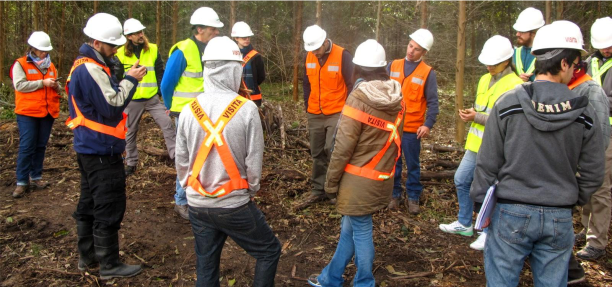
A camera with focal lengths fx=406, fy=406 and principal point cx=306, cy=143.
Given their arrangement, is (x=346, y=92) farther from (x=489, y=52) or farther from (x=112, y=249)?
(x=112, y=249)

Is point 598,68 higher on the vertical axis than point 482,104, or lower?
higher

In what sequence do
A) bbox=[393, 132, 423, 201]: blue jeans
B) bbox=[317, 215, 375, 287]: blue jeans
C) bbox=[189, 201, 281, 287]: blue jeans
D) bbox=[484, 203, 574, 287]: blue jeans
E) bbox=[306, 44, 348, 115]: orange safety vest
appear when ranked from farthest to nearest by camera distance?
1. bbox=[306, 44, 348, 115]: orange safety vest
2. bbox=[393, 132, 423, 201]: blue jeans
3. bbox=[317, 215, 375, 287]: blue jeans
4. bbox=[189, 201, 281, 287]: blue jeans
5. bbox=[484, 203, 574, 287]: blue jeans

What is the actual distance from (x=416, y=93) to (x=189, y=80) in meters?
2.83

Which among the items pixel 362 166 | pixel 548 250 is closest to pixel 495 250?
pixel 548 250

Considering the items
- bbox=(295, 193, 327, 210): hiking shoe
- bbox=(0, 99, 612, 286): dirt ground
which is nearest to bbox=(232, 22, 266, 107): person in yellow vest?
bbox=(0, 99, 612, 286): dirt ground

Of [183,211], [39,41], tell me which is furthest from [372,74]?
[39,41]

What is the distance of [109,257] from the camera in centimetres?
378

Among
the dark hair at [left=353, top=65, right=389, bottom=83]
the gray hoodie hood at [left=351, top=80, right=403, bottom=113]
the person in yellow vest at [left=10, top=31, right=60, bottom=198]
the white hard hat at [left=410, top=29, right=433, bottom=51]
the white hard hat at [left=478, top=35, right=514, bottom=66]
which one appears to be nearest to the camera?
the gray hoodie hood at [left=351, top=80, right=403, bottom=113]

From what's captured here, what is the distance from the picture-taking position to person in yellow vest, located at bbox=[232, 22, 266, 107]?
6.16 meters

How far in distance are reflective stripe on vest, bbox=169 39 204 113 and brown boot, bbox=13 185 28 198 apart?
9.18ft

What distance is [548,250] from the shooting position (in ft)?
8.12

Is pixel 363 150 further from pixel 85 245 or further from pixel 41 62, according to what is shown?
pixel 41 62

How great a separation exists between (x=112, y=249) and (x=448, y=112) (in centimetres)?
1319

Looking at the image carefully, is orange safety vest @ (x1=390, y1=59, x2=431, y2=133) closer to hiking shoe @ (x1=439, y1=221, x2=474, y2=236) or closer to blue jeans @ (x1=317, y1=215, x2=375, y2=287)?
hiking shoe @ (x1=439, y1=221, x2=474, y2=236)
